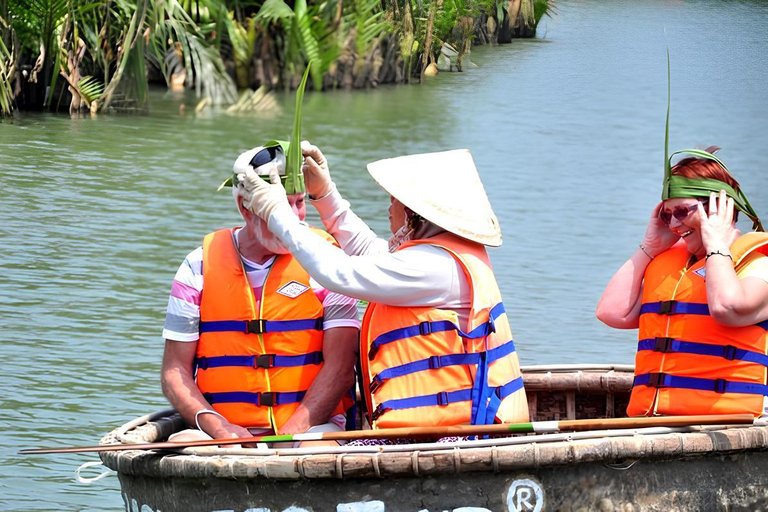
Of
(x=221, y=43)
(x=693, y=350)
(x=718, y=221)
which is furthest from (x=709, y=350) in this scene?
(x=221, y=43)

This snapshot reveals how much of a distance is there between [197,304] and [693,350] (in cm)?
157

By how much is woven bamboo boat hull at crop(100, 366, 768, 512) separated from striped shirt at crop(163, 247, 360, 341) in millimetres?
471

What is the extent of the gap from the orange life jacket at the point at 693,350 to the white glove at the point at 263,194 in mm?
1264

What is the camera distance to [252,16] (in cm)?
2806

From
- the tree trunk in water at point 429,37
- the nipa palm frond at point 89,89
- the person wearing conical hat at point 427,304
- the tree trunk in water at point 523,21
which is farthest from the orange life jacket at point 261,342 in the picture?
the tree trunk in water at point 523,21

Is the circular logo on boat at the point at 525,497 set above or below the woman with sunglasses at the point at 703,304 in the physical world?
below

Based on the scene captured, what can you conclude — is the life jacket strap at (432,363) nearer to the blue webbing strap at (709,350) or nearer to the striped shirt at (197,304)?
the striped shirt at (197,304)

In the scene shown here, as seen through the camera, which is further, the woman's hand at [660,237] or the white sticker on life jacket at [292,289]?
the woman's hand at [660,237]

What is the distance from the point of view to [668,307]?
439cm

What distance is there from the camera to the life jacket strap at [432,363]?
397 centimetres

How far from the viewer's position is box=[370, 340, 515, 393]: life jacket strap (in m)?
3.97

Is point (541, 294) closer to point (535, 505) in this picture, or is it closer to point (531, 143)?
point (535, 505)

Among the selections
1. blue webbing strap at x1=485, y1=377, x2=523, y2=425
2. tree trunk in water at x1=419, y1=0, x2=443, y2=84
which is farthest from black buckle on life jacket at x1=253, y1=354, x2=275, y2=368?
tree trunk in water at x1=419, y1=0, x2=443, y2=84

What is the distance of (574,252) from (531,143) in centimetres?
758
